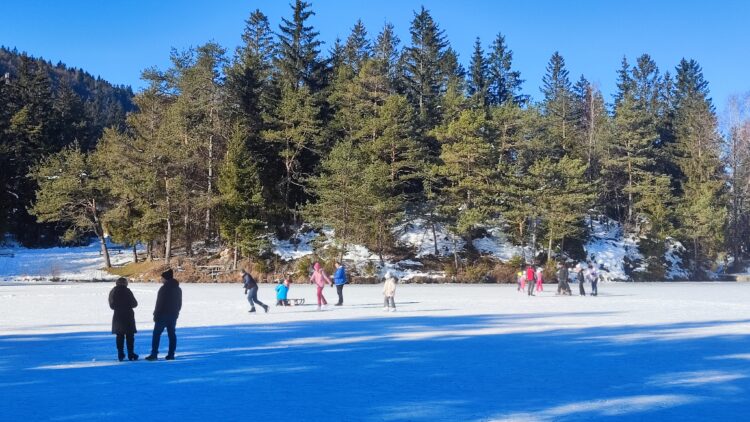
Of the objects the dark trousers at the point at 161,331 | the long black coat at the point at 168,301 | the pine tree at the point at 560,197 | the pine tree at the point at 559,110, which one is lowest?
the dark trousers at the point at 161,331

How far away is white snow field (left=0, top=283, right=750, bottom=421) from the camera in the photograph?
281 inches

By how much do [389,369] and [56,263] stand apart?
155 ft

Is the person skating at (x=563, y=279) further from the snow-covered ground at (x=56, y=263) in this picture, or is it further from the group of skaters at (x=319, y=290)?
the snow-covered ground at (x=56, y=263)

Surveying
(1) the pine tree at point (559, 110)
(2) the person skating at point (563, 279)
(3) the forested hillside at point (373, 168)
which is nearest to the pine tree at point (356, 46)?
(3) the forested hillside at point (373, 168)

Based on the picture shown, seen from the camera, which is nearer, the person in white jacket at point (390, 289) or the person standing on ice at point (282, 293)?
the person in white jacket at point (390, 289)

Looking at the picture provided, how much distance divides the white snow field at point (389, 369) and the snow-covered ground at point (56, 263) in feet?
94.5

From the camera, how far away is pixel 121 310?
10773 mm

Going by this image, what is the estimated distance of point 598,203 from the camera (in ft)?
A: 178

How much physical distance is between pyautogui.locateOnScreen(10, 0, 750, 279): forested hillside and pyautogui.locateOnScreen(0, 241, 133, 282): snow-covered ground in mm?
2930

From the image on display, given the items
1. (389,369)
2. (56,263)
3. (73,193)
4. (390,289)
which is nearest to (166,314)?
(389,369)

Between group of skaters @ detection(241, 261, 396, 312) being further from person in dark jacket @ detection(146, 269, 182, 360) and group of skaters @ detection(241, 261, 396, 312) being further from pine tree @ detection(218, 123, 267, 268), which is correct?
pine tree @ detection(218, 123, 267, 268)

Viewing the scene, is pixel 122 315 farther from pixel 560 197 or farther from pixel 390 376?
pixel 560 197

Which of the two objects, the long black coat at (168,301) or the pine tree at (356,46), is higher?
the pine tree at (356,46)

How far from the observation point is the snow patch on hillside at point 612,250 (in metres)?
47.3
